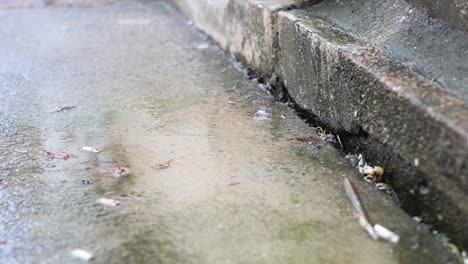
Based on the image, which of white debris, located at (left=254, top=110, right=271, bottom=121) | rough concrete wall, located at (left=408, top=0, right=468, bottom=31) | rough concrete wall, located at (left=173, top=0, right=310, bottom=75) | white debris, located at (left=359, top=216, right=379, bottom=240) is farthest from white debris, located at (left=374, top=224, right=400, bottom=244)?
rough concrete wall, located at (left=173, top=0, right=310, bottom=75)

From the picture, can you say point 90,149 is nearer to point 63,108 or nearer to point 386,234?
point 63,108

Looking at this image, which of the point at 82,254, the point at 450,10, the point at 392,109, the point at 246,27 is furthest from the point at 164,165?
the point at 246,27

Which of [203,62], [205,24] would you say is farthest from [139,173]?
[205,24]

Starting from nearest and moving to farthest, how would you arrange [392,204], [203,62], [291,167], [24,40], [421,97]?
[421,97] → [392,204] → [291,167] → [203,62] → [24,40]

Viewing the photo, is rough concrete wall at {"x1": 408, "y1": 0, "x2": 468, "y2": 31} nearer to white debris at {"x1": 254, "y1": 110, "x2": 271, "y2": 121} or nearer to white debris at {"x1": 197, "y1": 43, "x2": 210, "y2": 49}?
white debris at {"x1": 254, "y1": 110, "x2": 271, "y2": 121}

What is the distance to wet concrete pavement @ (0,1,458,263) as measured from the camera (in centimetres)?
138

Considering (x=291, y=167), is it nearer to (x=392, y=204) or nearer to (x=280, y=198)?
(x=280, y=198)

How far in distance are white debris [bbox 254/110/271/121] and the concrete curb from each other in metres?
0.15

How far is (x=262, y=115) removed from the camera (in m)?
2.29

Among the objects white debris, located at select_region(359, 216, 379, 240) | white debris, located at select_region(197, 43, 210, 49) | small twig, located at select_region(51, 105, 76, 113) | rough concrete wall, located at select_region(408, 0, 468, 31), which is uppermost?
rough concrete wall, located at select_region(408, 0, 468, 31)

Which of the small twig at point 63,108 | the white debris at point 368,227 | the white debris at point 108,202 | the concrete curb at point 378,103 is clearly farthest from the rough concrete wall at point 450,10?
the small twig at point 63,108

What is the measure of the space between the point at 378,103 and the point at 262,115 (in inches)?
29.8

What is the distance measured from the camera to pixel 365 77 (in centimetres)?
168

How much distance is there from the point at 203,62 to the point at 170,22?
1.19 meters
